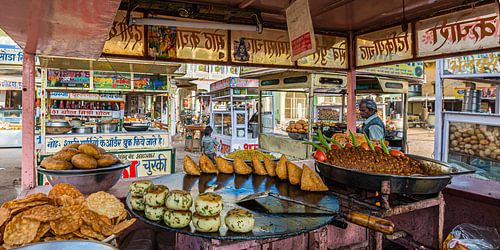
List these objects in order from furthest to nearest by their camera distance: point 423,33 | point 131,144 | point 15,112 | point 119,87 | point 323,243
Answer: point 15,112 → point 119,87 → point 131,144 → point 423,33 → point 323,243

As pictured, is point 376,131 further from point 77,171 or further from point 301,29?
point 77,171

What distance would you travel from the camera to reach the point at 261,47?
3.81m

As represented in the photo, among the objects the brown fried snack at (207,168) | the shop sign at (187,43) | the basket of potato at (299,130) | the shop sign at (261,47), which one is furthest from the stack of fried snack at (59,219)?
the basket of potato at (299,130)

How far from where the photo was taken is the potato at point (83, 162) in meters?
2.25

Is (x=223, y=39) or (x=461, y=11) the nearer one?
(x=461, y=11)

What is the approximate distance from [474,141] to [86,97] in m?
9.48

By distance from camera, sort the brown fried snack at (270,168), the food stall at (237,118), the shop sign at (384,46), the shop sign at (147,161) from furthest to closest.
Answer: the food stall at (237,118)
the shop sign at (147,161)
the shop sign at (384,46)
the brown fried snack at (270,168)

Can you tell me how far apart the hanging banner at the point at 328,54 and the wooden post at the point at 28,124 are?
2.96 m

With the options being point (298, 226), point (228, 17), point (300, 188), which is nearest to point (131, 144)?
point (228, 17)

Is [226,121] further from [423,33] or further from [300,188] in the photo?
[300,188]

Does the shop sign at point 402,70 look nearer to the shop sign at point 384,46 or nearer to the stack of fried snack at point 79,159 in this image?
the shop sign at point 384,46

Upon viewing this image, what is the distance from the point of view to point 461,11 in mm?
3090

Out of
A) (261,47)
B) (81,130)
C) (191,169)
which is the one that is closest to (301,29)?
(261,47)

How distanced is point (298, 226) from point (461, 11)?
2.98 metres
